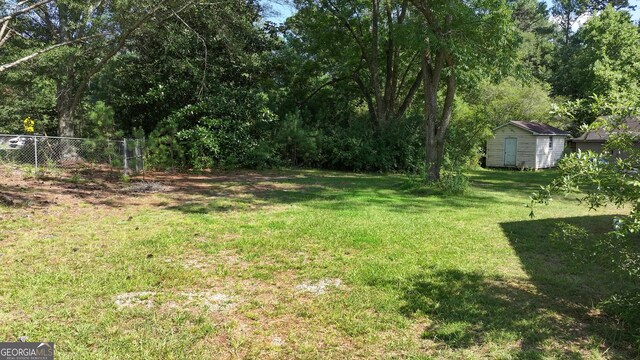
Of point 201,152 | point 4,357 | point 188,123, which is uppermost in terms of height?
point 188,123

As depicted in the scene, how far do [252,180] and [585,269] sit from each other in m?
9.15

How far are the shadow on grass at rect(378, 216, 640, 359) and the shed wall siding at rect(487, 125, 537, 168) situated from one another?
1976cm

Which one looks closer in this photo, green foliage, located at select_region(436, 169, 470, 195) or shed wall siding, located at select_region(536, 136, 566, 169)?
green foliage, located at select_region(436, 169, 470, 195)

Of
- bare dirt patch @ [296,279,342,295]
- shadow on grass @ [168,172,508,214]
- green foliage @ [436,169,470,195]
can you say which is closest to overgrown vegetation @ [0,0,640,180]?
green foliage @ [436,169,470,195]

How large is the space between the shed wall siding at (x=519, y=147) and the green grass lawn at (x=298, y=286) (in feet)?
56.3

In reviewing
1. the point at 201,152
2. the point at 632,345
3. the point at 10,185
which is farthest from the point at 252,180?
the point at 632,345

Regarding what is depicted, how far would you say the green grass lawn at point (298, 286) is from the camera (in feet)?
9.36

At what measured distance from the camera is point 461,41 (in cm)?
991

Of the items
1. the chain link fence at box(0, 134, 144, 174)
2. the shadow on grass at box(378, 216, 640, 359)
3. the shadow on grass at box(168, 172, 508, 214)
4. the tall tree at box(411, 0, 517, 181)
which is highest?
the tall tree at box(411, 0, 517, 181)

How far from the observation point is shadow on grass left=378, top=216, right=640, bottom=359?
2.87 metres

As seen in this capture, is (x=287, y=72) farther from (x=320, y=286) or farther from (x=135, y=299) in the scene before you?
(x=135, y=299)

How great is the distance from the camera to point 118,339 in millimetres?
2838

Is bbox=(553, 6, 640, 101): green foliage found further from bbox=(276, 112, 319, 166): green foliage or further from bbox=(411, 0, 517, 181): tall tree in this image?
bbox=(276, 112, 319, 166): green foliage

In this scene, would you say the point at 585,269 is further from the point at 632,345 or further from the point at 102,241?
the point at 102,241
